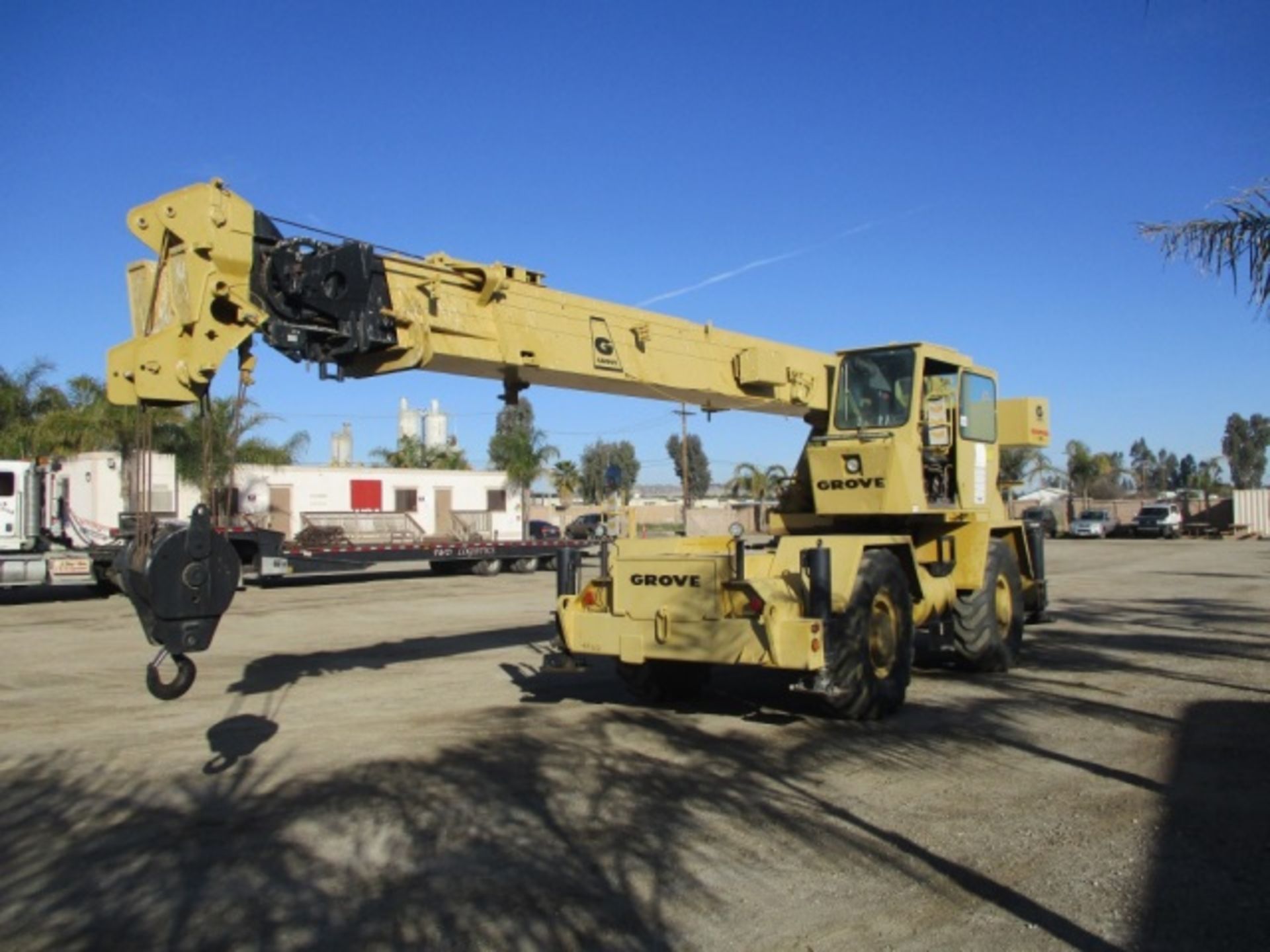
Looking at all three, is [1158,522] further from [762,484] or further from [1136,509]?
[762,484]

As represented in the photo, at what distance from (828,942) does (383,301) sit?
4.94 m

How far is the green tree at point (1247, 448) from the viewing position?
344ft

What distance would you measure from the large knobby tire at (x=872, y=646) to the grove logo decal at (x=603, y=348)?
274 centimetres

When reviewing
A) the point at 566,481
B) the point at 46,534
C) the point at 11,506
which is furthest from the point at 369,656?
the point at 566,481

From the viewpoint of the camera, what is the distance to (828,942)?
15.4 ft

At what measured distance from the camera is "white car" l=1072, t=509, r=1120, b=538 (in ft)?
179

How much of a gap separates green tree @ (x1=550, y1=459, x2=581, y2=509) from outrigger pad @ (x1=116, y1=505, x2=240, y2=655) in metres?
64.2

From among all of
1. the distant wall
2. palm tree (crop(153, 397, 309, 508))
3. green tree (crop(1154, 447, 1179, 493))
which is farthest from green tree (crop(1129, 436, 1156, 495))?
palm tree (crop(153, 397, 309, 508))

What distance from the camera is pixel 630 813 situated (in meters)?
6.57

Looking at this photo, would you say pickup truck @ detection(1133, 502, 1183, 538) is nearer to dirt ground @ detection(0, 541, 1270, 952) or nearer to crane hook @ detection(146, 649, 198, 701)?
dirt ground @ detection(0, 541, 1270, 952)

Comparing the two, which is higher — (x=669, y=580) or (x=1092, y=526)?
(x=669, y=580)

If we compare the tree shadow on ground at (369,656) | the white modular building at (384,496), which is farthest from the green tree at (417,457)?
the tree shadow on ground at (369,656)

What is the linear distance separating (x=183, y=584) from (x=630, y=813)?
296 cm

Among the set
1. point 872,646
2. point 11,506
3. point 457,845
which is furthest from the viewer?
point 11,506
